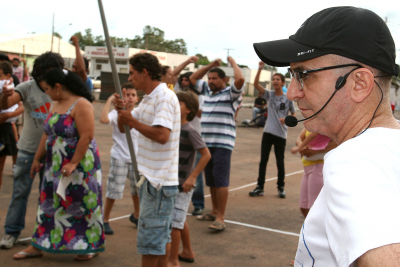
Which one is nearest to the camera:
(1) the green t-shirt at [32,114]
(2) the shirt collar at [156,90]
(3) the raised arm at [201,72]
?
(2) the shirt collar at [156,90]

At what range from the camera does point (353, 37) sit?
1205 mm

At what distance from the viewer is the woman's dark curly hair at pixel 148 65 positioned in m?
3.78

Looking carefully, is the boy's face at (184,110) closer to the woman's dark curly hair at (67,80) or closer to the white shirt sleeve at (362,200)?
the woman's dark curly hair at (67,80)

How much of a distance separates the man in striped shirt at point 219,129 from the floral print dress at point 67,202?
1961 mm

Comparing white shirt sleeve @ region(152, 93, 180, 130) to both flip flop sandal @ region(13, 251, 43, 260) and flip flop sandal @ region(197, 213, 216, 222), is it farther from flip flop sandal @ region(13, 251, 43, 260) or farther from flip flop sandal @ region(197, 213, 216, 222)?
flip flop sandal @ region(197, 213, 216, 222)

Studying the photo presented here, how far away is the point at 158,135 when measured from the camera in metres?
3.48

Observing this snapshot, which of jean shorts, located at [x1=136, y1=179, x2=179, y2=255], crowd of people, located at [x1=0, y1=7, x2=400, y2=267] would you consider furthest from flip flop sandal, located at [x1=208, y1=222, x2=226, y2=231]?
jean shorts, located at [x1=136, y1=179, x2=179, y2=255]

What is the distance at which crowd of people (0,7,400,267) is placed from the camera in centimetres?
96

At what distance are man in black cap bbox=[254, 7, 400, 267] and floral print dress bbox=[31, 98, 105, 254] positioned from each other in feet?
10.5

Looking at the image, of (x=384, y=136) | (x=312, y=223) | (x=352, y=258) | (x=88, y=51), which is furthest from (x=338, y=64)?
(x=88, y=51)

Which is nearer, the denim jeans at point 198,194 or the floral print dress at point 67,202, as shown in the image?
the floral print dress at point 67,202

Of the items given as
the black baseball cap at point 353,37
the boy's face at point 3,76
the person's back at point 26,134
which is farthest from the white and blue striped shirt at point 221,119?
the black baseball cap at point 353,37

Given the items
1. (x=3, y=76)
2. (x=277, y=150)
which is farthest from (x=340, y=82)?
(x=3, y=76)

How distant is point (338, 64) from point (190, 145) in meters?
3.31
